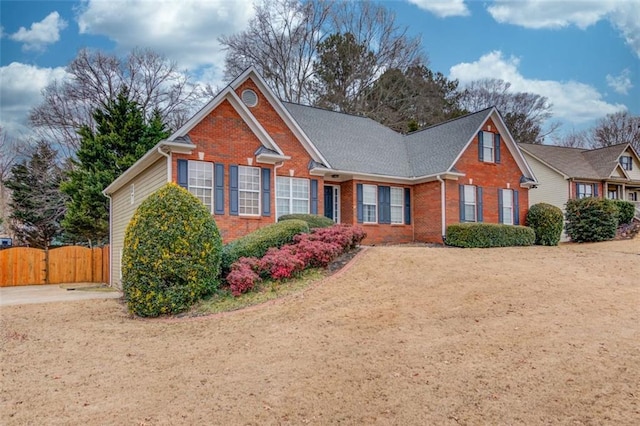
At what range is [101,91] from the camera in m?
30.8

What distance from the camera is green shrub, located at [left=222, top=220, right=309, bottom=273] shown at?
37.6 feet

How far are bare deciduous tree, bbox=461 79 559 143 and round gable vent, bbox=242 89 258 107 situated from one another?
32.9 metres

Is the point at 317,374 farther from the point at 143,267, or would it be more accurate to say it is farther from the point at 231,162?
the point at 231,162

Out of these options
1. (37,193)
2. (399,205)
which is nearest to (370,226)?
(399,205)

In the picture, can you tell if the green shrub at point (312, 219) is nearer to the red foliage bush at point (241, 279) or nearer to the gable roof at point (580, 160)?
the red foliage bush at point (241, 279)

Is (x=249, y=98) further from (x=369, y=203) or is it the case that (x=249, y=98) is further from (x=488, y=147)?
(x=488, y=147)

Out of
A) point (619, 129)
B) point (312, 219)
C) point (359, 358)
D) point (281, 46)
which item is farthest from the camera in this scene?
point (619, 129)

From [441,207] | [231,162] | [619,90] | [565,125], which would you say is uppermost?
[565,125]

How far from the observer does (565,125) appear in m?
49.1

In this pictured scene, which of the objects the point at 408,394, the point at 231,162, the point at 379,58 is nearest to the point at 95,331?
the point at 408,394

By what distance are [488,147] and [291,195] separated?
1025cm

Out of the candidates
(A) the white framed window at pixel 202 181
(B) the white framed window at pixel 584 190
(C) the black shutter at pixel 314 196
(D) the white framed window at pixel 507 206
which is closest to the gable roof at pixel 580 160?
(B) the white framed window at pixel 584 190

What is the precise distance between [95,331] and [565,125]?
5291cm

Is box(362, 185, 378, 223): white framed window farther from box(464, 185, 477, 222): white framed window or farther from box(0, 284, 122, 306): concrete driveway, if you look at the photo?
box(0, 284, 122, 306): concrete driveway
